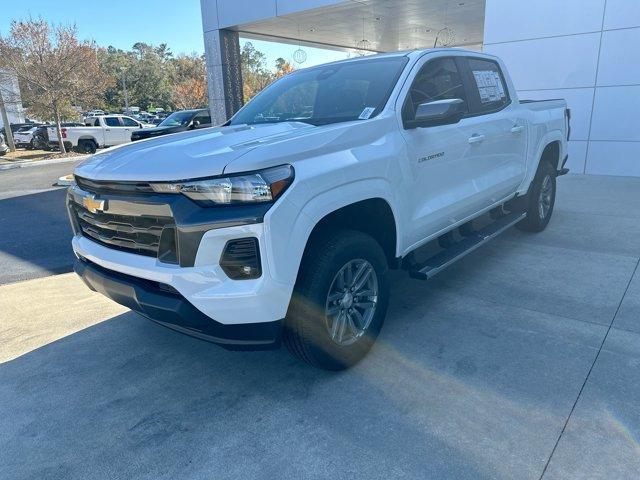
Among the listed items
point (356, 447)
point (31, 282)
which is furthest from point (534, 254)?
point (31, 282)

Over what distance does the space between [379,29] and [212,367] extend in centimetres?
1756

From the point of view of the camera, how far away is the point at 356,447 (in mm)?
2475

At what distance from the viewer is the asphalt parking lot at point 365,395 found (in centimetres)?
239

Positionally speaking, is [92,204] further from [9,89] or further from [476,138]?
[9,89]

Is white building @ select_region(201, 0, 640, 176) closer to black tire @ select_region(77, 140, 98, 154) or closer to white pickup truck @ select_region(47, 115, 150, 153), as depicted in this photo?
white pickup truck @ select_region(47, 115, 150, 153)

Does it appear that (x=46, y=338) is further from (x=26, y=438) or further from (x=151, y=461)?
(x=151, y=461)

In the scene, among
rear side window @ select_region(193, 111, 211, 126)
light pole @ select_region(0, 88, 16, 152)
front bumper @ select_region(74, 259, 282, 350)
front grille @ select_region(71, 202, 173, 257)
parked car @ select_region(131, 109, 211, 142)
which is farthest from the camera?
light pole @ select_region(0, 88, 16, 152)

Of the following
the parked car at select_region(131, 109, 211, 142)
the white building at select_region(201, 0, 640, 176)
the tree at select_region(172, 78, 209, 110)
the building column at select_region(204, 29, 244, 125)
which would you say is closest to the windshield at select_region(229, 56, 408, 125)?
the white building at select_region(201, 0, 640, 176)

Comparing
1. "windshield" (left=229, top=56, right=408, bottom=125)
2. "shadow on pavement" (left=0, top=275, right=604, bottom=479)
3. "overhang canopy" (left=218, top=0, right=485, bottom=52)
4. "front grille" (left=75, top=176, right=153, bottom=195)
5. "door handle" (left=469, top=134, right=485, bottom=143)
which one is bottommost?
"shadow on pavement" (left=0, top=275, right=604, bottom=479)

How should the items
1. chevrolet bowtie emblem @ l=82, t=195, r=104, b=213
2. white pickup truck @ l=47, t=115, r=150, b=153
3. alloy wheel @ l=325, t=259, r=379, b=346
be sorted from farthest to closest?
white pickup truck @ l=47, t=115, r=150, b=153
alloy wheel @ l=325, t=259, r=379, b=346
chevrolet bowtie emblem @ l=82, t=195, r=104, b=213

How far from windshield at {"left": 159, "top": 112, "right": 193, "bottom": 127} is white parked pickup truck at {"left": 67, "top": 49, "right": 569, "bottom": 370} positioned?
12.9 metres

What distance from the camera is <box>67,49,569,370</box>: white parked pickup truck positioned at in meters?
2.43

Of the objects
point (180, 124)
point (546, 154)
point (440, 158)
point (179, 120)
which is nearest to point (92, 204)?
point (440, 158)

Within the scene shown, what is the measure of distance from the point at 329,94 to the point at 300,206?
162 cm
